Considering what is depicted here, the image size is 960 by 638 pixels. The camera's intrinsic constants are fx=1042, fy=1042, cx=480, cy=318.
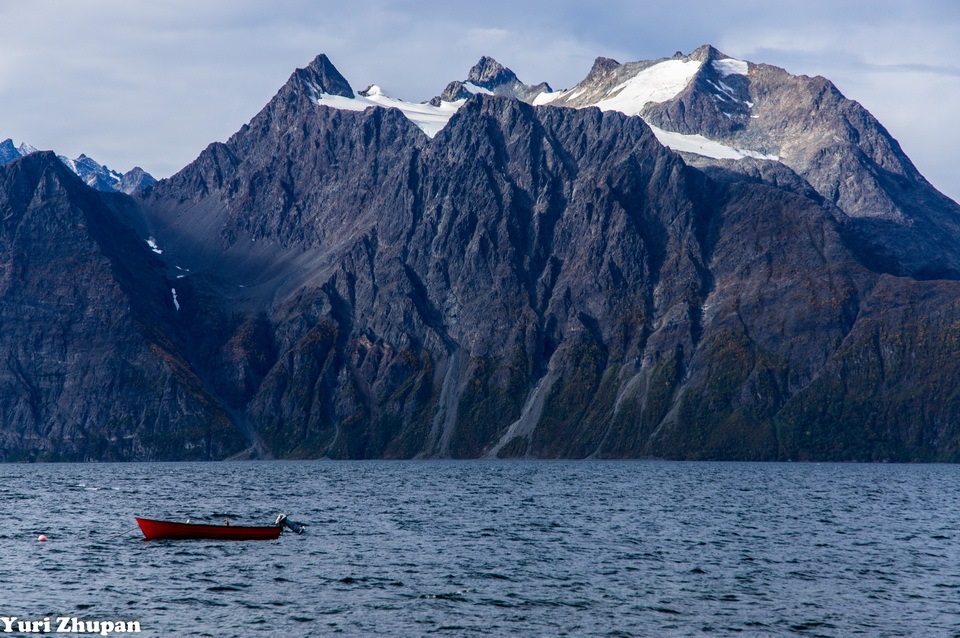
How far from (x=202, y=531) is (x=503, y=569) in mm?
Result: 31621

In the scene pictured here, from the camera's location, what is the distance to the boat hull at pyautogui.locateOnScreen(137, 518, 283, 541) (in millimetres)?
99875

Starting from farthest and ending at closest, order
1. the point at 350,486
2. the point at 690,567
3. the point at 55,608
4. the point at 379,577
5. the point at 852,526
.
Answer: the point at 350,486 → the point at 852,526 → the point at 690,567 → the point at 379,577 → the point at 55,608

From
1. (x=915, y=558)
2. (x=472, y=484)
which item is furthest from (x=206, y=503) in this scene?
(x=915, y=558)

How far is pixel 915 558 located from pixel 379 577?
48397 mm

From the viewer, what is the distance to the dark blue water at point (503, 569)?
219ft

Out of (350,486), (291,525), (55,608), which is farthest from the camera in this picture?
(350,486)

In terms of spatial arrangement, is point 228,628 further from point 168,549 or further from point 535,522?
point 535,522

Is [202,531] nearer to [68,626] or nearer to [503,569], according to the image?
[503,569]

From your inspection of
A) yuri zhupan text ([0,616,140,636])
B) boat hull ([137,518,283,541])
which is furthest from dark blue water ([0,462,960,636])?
yuri zhupan text ([0,616,140,636])

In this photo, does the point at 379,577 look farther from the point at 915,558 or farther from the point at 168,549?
the point at 915,558

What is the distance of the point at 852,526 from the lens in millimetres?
119125

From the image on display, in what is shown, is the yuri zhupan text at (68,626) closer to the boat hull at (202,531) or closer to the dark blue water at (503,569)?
the dark blue water at (503,569)

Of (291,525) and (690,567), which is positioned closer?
(690,567)

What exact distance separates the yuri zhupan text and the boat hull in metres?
34.5
